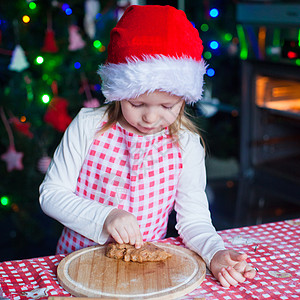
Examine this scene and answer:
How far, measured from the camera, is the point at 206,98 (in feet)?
12.2

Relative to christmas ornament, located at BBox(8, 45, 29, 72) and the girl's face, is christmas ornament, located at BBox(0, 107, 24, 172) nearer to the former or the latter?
christmas ornament, located at BBox(8, 45, 29, 72)

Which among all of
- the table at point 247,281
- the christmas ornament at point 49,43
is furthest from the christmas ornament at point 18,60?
the table at point 247,281

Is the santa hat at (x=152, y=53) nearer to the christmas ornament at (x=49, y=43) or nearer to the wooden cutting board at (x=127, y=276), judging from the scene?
the wooden cutting board at (x=127, y=276)

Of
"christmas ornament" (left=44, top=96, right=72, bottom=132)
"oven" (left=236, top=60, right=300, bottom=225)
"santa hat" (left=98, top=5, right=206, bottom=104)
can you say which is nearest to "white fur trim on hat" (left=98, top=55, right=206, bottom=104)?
"santa hat" (left=98, top=5, right=206, bottom=104)

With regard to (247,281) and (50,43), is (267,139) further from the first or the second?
(247,281)

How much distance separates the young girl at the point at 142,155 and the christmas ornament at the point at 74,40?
122 centimetres

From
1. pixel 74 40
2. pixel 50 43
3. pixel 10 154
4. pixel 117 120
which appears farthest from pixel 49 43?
pixel 117 120

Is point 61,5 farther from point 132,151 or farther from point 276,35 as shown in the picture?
point 132,151

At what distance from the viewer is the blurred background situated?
8.18 feet

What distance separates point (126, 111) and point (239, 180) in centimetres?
238

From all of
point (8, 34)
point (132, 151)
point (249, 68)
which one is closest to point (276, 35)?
point (249, 68)

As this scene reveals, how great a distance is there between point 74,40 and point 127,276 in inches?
69.0

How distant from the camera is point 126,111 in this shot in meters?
1.20

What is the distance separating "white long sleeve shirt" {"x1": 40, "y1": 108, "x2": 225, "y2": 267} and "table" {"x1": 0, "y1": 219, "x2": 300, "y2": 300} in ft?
0.21
